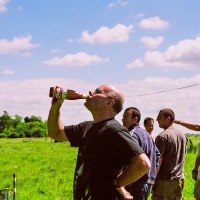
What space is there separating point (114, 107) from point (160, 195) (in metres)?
3.28

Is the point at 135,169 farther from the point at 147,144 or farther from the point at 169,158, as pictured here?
the point at 169,158

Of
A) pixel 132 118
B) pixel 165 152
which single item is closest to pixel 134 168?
pixel 132 118

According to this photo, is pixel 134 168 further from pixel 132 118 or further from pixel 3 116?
pixel 3 116

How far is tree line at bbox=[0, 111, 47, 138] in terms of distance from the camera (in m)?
115

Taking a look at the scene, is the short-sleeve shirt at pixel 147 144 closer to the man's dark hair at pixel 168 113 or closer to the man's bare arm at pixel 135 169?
the man's dark hair at pixel 168 113

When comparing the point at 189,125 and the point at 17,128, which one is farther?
the point at 17,128

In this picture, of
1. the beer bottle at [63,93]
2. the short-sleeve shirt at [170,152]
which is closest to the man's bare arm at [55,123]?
the beer bottle at [63,93]

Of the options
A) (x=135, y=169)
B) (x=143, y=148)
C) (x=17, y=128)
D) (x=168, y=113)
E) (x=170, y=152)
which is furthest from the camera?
(x=17, y=128)

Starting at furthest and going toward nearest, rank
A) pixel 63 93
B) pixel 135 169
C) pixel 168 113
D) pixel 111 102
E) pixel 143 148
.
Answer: pixel 168 113 → pixel 143 148 → pixel 63 93 → pixel 111 102 → pixel 135 169

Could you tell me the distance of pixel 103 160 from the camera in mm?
3334

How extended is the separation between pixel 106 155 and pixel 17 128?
389 ft

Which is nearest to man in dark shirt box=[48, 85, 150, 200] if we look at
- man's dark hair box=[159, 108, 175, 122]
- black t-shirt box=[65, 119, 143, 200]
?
black t-shirt box=[65, 119, 143, 200]

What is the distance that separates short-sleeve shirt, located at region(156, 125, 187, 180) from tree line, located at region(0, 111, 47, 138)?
4281 inches

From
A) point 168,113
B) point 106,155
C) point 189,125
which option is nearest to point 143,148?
point 168,113
